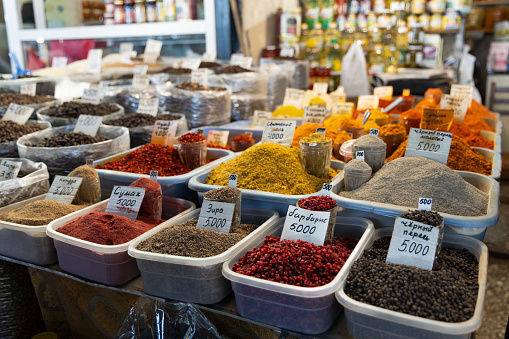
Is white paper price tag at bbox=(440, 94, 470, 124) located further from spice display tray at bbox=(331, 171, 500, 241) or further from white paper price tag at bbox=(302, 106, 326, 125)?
spice display tray at bbox=(331, 171, 500, 241)

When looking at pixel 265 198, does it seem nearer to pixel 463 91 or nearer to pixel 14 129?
pixel 14 129

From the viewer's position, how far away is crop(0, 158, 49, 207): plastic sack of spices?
145cm

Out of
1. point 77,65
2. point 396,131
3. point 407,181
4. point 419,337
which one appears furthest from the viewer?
point 77,65

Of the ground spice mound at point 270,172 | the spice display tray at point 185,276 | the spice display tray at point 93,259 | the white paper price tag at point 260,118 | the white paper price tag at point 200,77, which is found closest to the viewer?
the spice display tray at point 185,276

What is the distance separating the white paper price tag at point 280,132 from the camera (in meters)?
1.66

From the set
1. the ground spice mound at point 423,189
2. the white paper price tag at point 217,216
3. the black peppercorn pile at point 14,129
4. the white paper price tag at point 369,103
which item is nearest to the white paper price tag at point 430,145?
the ground spice mound at point 423,189

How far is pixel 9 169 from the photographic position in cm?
162

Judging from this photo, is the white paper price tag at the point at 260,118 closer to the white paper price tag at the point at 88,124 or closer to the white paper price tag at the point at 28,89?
the white paper price tag at the point at 88,124

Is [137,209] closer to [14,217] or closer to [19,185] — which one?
[14,217]

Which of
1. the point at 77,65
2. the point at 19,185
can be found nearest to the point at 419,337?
the point at 19,185

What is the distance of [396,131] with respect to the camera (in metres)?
1.64

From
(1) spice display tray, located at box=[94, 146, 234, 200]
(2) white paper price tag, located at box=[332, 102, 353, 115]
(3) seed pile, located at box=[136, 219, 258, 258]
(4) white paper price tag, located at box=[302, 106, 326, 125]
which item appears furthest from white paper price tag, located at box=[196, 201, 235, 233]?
(2) white paper price tag, located at box=[332, 102, 353, 115]

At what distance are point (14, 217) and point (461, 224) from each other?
4.18ft

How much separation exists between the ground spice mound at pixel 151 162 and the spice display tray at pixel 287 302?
27.3 inches
